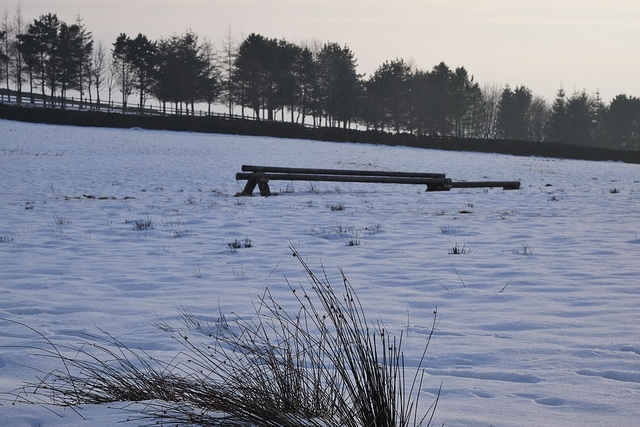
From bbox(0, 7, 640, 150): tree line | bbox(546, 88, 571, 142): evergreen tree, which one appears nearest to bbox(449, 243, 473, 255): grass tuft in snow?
bbox(0, 7, 640, 150): tree line

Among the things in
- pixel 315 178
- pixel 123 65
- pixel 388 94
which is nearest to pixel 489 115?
pixel 388 94

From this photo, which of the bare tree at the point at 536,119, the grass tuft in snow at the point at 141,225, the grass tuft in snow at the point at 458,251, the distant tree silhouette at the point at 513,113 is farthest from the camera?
the bare tree at the point at 536,119

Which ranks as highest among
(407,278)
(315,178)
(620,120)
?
(620,120)

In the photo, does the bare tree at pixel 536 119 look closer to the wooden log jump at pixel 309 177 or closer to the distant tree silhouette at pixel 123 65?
the distant tree silhouette at pixel 123 65

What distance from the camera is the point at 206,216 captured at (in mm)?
11469

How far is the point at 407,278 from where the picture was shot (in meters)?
6.44

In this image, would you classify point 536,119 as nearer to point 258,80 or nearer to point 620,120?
point 620,120

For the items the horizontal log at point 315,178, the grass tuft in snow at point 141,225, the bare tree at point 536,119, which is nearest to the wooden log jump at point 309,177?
the horizontal log at point 315,178

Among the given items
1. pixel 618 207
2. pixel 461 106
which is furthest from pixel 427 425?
pixel 461 106

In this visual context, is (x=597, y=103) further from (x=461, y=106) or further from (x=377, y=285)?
(x=377, y=285)

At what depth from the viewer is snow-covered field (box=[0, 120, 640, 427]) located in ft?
11.6

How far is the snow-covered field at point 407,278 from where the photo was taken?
11.6ft

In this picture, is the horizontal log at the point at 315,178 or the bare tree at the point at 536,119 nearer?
the horizontal log at the point at 315,178

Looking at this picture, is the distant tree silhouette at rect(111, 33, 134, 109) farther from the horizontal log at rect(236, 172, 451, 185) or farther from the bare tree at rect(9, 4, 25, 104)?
the horizontal log at rect(236, 172, 451, 185)
